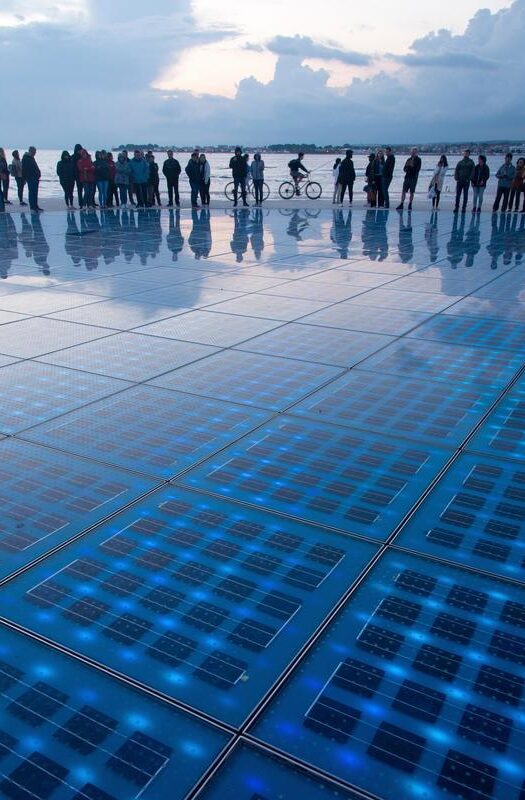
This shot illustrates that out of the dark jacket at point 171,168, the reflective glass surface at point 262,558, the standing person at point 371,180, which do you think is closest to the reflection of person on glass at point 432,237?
the standing person at point 371,180

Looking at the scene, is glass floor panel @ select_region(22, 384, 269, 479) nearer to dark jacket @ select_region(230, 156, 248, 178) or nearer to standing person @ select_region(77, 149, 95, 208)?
standing person @ select_region(77, 149, 95, 208)

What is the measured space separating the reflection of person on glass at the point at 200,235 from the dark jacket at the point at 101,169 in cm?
295

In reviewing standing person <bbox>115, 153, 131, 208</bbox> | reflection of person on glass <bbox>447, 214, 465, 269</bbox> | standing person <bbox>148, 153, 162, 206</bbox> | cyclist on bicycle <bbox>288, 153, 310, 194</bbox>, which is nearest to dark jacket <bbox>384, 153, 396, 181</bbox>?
reflection of person on glass <bbox>447, 214, 465, 269</bbox>

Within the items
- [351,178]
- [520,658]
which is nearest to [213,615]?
[520,658]

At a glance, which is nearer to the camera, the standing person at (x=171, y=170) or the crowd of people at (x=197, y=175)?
the crowd of people at (x=197, y=175)

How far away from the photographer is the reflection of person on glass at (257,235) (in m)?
14.0

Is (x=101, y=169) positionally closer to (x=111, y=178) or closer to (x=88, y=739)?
(x=111, y=178)

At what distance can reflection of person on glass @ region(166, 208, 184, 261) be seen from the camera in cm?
1365

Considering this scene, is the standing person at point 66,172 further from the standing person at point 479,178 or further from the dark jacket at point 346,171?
the standing person at point 479,178

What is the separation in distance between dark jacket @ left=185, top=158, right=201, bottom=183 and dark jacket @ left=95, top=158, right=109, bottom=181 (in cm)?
255

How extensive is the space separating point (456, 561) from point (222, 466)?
1715 mm

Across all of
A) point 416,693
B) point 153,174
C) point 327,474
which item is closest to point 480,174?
point 153,174

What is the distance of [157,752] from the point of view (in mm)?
2480

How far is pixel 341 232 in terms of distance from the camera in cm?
1678
